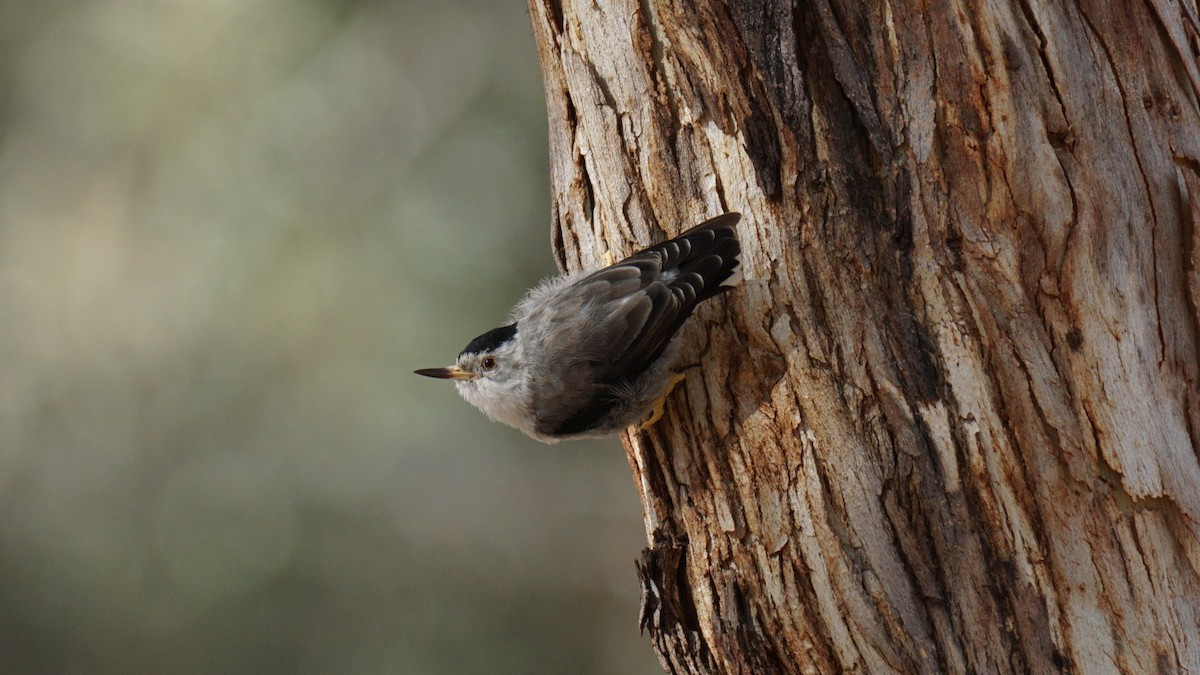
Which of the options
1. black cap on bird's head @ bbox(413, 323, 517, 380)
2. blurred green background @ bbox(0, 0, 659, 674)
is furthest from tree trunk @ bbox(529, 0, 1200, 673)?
blurred green background @ bbox(0, 0, 659, 674)

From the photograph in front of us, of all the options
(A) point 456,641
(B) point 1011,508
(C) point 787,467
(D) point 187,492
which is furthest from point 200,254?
(B) point 1011,508

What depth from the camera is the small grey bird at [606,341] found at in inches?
80.8

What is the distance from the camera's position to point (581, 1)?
2.24 metres

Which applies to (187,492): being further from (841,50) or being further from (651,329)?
(841,50)

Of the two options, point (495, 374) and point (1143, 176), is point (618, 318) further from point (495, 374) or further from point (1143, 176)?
point (1143, 176)

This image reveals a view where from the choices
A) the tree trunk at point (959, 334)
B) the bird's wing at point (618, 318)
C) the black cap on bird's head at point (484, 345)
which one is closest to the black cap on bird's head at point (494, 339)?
the black cap on bird's head at point (484, 345)

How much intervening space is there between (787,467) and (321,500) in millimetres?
3606

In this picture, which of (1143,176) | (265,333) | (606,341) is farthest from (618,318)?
(265,333)

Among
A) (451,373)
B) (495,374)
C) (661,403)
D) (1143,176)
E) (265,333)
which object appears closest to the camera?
(1143,176)

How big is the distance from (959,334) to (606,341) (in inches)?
30.7

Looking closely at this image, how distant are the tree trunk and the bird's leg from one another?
0.18 meters

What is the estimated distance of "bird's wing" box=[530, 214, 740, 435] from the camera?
2.04m

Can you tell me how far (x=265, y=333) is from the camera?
5.12 metres

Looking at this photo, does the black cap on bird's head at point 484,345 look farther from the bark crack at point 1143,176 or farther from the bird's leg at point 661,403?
the bark crack at point 1143,176
